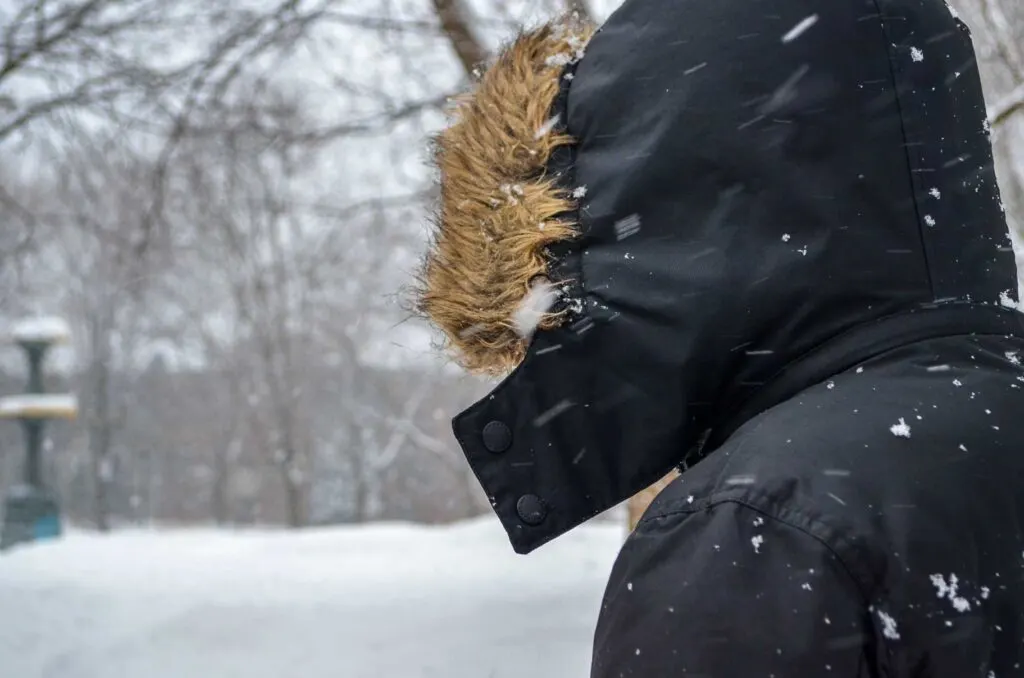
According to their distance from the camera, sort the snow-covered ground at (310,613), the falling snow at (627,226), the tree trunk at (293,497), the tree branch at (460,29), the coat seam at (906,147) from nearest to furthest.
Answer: the coat seam at (906,147), the falling snow at (627,226), the snow-covered ground at (310,613), the tree branch at (460,29), the tree trunk at (293,497)

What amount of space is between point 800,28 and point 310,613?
5186 millimetres

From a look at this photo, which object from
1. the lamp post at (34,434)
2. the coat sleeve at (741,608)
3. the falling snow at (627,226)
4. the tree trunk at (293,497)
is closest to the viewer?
the coat sleeve at (741,608)

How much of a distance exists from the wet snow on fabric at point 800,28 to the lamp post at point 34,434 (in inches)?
511

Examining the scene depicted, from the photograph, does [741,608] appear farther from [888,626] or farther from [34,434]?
[34,434]

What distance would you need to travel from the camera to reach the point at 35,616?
602 centimetres

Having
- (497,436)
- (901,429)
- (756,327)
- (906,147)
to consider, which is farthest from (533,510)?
(906,147)

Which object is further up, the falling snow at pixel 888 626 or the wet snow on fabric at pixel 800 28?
the wet snow on fabric at pixel 800 28

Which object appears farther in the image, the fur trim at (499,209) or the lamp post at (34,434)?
the lamp post at (34,434)

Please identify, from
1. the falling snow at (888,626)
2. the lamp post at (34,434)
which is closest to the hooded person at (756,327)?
the falling snow at (888,626)

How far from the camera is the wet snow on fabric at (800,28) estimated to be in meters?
1.06

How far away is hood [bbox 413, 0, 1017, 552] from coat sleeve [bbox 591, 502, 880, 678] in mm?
235

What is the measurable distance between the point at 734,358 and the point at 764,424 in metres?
0.13

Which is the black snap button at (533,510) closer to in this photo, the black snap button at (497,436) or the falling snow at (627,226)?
the black snap button at (497,436)

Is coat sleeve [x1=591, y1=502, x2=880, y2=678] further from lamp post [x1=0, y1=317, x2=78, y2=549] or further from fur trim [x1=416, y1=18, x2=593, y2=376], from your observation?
lamp post [x1=0, y1=317, x2=78, y2=549]
